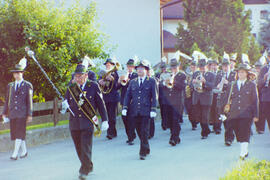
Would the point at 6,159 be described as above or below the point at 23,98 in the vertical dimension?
below

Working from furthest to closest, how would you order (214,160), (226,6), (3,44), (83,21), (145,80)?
1. (226,6)
2. (83,21)
3. (3,44)
4. (145,80)
5. (214,160)

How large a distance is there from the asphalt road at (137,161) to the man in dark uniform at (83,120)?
398 mm

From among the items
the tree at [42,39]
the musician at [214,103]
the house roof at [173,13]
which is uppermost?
the house roof at [173,13]

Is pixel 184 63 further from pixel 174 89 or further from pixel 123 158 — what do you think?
pixel 123 158

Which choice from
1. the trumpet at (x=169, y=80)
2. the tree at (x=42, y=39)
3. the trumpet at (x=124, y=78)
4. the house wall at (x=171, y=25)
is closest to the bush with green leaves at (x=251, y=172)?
the trumpet at (x=169, y=80)

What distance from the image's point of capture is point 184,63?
24469 millimetres

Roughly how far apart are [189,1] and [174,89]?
17.3 m

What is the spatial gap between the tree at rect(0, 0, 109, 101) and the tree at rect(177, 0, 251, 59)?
1431cm

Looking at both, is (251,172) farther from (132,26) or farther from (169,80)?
(132,26)

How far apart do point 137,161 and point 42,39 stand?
5.67 m

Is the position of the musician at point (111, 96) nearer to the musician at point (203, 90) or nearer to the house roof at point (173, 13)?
the musician at point (203, 90)

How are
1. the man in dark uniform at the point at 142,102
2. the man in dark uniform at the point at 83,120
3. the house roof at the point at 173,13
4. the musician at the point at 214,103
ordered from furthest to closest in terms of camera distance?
the house roof at the point at 173,13
the musician at the point at 214,103
the man in dark uniform at the point at 142,102
the man in dark uniform at the point at 83,120

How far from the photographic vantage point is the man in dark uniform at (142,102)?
9758mm

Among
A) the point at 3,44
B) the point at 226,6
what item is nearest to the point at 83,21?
the point at 3,44
